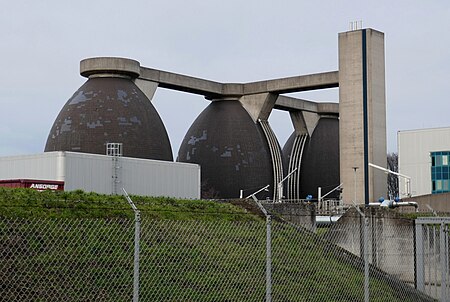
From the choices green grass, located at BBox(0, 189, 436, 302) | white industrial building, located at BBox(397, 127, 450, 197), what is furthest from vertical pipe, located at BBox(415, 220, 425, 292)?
white industrial building, located at BBox(397, 127, 450, 197)

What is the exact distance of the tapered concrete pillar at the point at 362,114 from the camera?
64.2 metres

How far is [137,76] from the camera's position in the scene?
68312 millimetres

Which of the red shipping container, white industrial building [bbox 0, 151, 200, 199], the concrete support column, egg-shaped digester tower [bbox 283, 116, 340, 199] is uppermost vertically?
the concrete support column

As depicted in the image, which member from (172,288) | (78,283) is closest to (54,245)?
(78,283)

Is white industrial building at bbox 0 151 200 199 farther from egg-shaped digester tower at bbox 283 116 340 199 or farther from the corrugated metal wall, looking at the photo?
egg-shaped digester tower at bbox 283 116 340 199

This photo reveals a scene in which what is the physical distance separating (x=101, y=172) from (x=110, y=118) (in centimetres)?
2503

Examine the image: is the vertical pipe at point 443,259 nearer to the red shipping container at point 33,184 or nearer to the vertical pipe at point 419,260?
the vertical pipe at point 419,260

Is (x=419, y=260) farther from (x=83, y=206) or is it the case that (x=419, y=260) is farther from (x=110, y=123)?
(x=110, y=123)

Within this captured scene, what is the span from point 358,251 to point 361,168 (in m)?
43.5

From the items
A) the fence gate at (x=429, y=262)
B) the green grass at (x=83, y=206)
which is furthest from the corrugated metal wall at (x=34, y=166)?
the fence gate at (x=429, y=262)

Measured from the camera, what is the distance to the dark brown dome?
64438mm

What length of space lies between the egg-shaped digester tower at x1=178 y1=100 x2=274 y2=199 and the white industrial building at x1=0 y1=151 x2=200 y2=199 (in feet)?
111

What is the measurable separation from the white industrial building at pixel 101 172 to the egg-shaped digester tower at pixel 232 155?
1331 inches

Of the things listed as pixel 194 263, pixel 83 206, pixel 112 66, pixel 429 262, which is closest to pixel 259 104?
pixel 112 66
